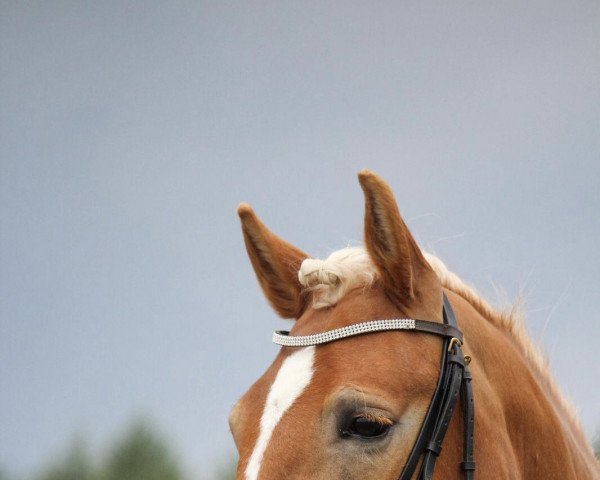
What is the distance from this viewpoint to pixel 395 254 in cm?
351

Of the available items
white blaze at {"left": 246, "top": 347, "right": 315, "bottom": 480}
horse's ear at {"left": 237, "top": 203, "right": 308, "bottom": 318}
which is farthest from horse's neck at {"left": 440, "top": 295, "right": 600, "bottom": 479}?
horse's ear at {"left": 237, "top": 203, "right": 308, "bottom": 318}

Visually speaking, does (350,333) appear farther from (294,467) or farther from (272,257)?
(272,257)

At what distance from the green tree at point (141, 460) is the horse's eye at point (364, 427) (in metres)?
36.8

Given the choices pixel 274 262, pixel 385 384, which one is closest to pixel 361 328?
pixel 385 384

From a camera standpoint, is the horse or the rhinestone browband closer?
the horse

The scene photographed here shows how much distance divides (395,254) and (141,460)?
36982mm

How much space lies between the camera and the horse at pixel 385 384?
307 cm

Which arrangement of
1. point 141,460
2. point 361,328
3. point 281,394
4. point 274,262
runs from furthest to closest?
point 141,460 < point 274,262 < point 361,328 < point 281,394

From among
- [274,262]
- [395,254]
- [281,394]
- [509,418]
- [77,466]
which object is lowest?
[77,466]

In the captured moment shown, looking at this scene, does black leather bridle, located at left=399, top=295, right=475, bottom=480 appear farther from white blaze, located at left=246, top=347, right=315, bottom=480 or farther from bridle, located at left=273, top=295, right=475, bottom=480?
white blaze, located at left=246, top=347, right=315, bottom=480

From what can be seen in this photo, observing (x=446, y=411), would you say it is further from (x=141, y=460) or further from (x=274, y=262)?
(x=141, y=460)

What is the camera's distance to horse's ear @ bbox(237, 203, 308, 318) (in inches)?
167

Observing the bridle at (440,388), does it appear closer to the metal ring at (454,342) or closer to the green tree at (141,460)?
the metal ring at (454,342)

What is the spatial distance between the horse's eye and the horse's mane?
2.65 feet
